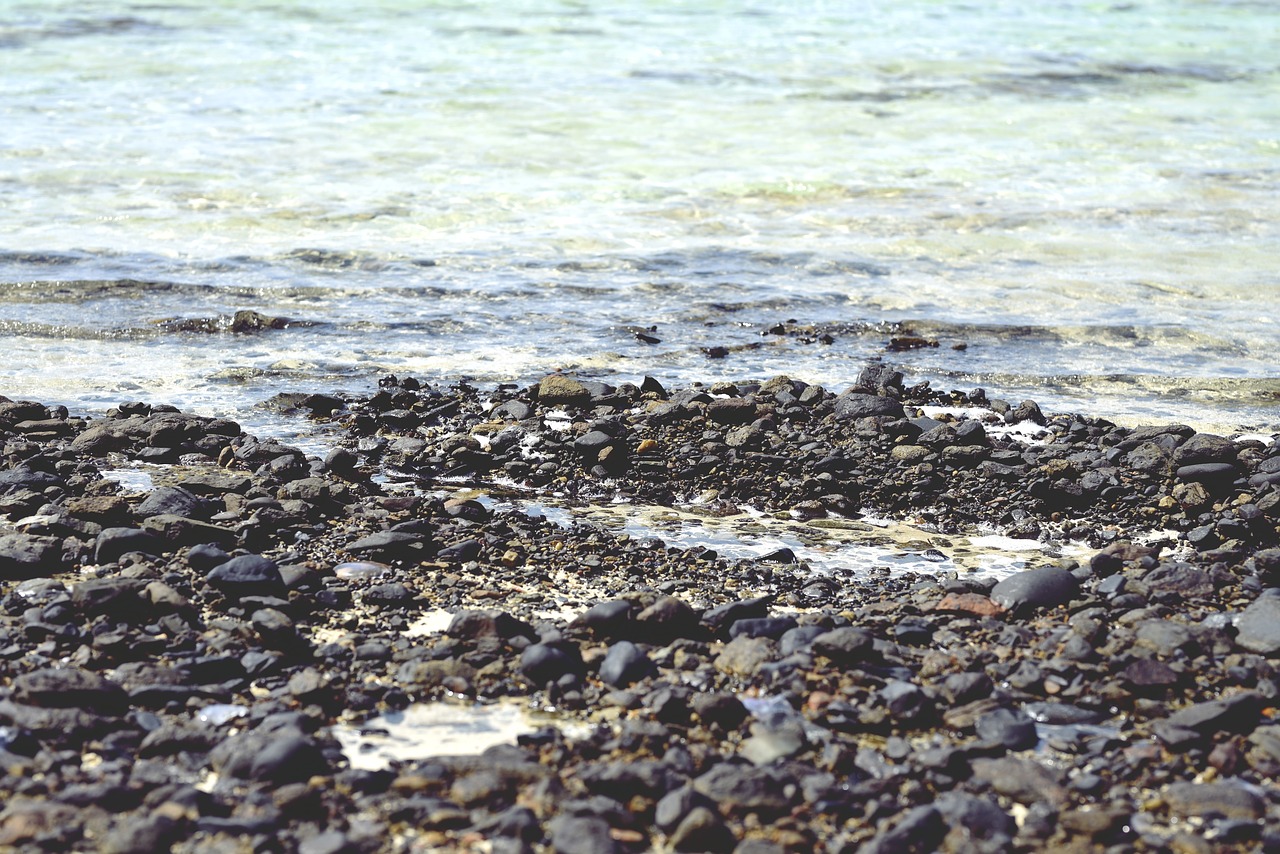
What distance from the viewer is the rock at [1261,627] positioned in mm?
3988

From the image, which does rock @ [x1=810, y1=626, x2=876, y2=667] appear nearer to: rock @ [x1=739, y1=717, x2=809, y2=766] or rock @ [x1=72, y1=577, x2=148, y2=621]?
rock @ [x1=739, y1=717, x2=809, y2=766]

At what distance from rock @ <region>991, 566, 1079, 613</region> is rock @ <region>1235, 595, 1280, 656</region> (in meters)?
0.49

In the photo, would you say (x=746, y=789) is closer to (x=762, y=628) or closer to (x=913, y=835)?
(x=913, y=835)

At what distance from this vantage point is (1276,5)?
2575 cm

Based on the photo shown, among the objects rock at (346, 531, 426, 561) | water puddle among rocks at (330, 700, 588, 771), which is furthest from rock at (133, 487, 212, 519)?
water puddle among rocks at (330, 700, 588, 771)

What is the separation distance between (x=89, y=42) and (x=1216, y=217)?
567 inches

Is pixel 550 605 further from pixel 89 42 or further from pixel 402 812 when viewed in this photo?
pixel 89 42

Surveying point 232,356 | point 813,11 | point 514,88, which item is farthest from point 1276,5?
point 232,356

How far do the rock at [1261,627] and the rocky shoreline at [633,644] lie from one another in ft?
0.03

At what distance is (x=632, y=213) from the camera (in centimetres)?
1088

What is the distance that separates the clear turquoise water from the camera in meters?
7.62

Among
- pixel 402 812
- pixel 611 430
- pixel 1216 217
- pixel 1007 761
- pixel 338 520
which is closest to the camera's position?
pixel 402 812

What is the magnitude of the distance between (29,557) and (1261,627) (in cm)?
365

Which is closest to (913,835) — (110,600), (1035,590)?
(1035,590)
